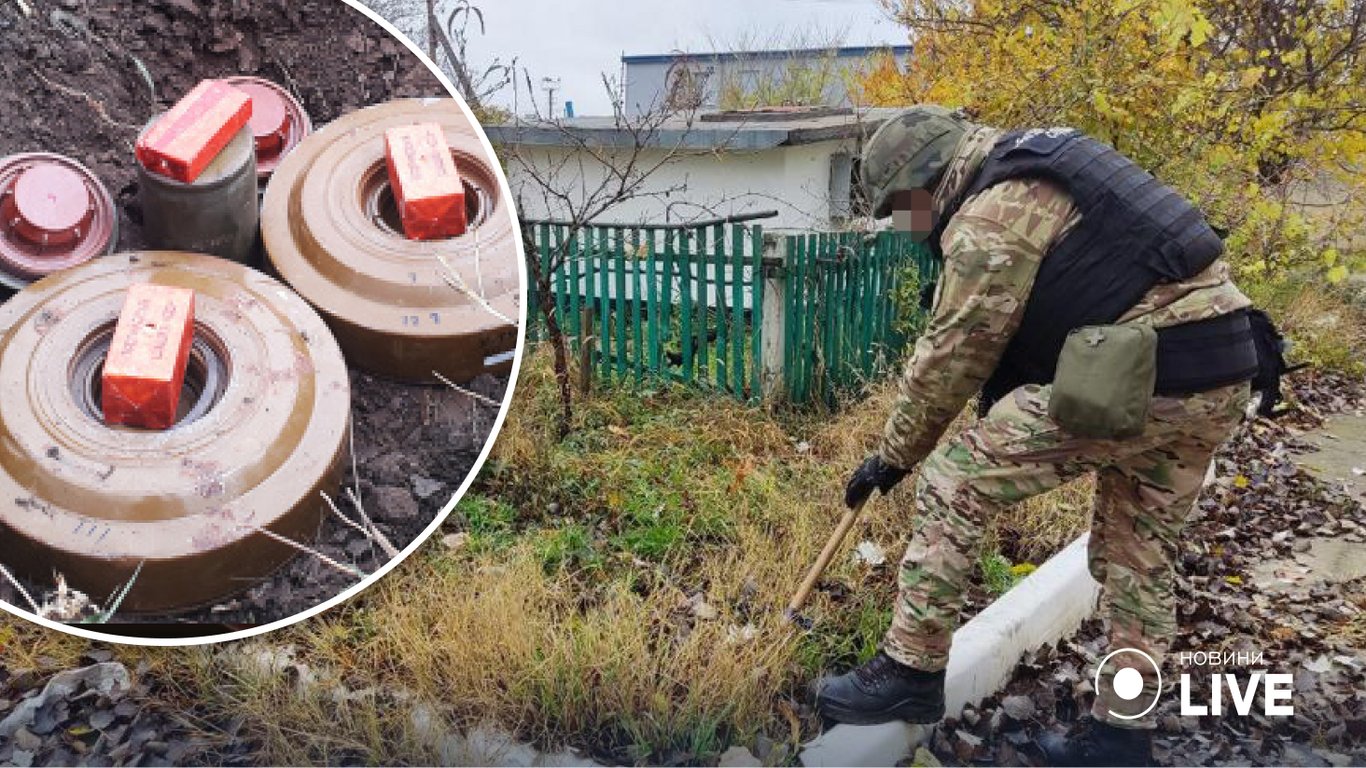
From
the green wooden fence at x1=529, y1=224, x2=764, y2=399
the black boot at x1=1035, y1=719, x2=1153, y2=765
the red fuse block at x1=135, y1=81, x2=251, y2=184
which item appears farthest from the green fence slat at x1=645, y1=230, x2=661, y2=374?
the red fuse block at x1=135, y1=81, x2=251, y2=184

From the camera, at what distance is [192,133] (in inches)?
62.9

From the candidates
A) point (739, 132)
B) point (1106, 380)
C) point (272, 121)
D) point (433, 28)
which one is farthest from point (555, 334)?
point (739, 132)

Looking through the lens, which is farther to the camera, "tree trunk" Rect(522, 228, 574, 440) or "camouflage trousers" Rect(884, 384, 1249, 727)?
"tree trunk" Rect(522, 228, 574, 440)

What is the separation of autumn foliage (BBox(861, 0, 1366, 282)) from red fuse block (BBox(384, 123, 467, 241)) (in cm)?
483

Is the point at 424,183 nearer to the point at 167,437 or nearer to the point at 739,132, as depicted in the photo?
the point at 167,437

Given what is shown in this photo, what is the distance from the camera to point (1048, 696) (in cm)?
367

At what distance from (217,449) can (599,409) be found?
4093 millimetres

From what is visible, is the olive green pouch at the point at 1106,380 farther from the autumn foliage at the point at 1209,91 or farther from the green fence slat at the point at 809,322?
the green fence slat at the point at 809,322

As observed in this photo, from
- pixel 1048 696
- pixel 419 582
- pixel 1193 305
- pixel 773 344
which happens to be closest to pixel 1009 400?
pixel 1193 305

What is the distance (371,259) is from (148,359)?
0.32 meters

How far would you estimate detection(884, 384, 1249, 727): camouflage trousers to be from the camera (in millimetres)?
2986

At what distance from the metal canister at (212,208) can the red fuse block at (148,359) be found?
97mm

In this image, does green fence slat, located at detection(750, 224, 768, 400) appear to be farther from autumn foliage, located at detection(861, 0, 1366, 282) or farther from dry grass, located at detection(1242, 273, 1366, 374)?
dry grass, located at detection(1242, 273, 1366, 374)

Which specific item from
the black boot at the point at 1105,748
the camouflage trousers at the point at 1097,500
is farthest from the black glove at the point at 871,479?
the black boot at the point at 1105,748
